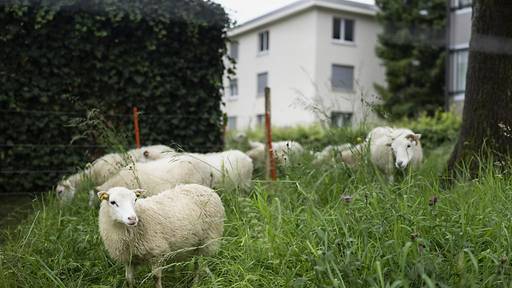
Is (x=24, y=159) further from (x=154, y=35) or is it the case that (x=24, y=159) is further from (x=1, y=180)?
(x=154, y=35)

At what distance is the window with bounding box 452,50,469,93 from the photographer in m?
19.6

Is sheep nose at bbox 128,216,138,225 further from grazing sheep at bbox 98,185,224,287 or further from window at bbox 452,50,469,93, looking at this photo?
window at bbox 452,50,469,93

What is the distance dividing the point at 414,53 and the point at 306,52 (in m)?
4.70

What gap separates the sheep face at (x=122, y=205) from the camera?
3.45m

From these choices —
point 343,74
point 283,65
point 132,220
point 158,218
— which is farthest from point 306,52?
point 132,220

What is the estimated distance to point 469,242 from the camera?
311 centimetres

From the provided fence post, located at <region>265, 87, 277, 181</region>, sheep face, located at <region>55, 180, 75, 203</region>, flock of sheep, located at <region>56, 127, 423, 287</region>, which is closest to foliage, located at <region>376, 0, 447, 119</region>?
fence post, located at <region>265, 87, 277, 181</region>

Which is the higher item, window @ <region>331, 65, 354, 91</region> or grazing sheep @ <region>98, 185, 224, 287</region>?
window @ <region>331, 65, 354, 91</region>

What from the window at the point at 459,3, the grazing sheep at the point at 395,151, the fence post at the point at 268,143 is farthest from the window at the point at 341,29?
the grazing sheep at the point at 395,151

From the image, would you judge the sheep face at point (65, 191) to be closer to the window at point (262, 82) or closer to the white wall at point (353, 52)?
the white wall at point (353, 52)

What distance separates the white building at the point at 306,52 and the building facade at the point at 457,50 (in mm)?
3781

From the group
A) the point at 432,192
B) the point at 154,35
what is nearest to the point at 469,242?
the point at 432,192

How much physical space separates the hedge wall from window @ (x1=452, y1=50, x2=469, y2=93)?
13673 millimetres

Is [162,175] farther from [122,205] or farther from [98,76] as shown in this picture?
[98,76]
